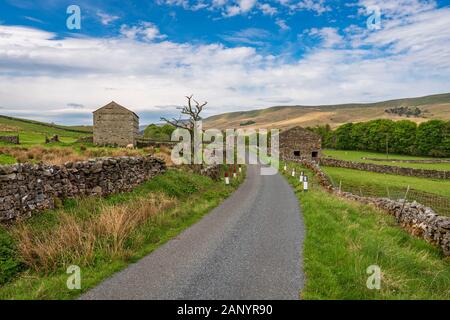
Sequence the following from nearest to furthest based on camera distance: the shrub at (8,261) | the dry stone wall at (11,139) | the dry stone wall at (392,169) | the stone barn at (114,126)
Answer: the shrub at (8,261)
the dry stone wall at (11,139)
the dry stone wall at (392,169)
the stone barn at (114,126)

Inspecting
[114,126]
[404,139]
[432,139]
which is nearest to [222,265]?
[114,126]

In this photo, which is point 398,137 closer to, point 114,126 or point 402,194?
point 114,126

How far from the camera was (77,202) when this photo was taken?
13273mm

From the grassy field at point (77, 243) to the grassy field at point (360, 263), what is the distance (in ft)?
14.1

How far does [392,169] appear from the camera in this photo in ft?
166

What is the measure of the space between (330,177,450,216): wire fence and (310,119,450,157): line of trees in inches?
2469

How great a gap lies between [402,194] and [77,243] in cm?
2530

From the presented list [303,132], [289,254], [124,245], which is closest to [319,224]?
[289,254]

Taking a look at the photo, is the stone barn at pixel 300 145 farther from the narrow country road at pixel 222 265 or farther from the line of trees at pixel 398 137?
the narrow country road at pixel 222 265

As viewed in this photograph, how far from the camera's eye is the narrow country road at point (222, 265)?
687 cm

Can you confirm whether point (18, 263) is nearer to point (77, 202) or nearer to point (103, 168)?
point (77, 202)

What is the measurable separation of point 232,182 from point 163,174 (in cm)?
638

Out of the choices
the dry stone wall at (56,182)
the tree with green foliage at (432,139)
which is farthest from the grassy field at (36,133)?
the tree with green foliage at (432,139)
